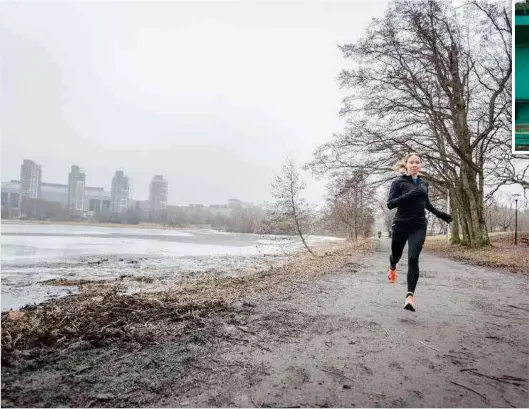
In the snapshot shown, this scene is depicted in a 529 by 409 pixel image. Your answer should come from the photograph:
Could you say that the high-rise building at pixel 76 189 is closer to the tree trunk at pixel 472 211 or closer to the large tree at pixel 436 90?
the large tree at pixel 436 90

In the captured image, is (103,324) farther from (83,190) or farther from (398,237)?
(398,237)

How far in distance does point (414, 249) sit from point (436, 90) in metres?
6.48

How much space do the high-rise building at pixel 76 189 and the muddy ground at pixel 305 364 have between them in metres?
1.28

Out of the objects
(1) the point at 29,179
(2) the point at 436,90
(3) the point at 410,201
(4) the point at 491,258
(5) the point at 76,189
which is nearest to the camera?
(1) the point at 29,179

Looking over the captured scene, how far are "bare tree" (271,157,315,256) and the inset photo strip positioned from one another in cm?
660

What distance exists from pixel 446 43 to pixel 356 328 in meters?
6.00

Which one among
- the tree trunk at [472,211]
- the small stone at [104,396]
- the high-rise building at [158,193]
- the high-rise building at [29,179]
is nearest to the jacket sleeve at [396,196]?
the small stone at [104,396]

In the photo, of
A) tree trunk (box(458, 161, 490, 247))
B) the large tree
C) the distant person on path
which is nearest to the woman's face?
the distant person on path

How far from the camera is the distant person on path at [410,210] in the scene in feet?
8.14

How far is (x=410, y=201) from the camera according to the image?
2.58 m

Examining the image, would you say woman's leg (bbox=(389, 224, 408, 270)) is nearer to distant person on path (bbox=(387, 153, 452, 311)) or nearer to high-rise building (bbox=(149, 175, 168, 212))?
distant person on path (bbox=(387, 153, 452, 311))

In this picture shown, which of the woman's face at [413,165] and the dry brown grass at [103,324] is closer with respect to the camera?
the dry brown grass at [103,324]

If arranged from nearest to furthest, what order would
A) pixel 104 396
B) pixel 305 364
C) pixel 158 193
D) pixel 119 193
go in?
pixel 104 396
pixel 305 364
pixel 119 193
pixel 158 193

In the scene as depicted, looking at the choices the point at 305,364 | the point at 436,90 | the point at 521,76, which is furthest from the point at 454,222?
the point at 305,364
